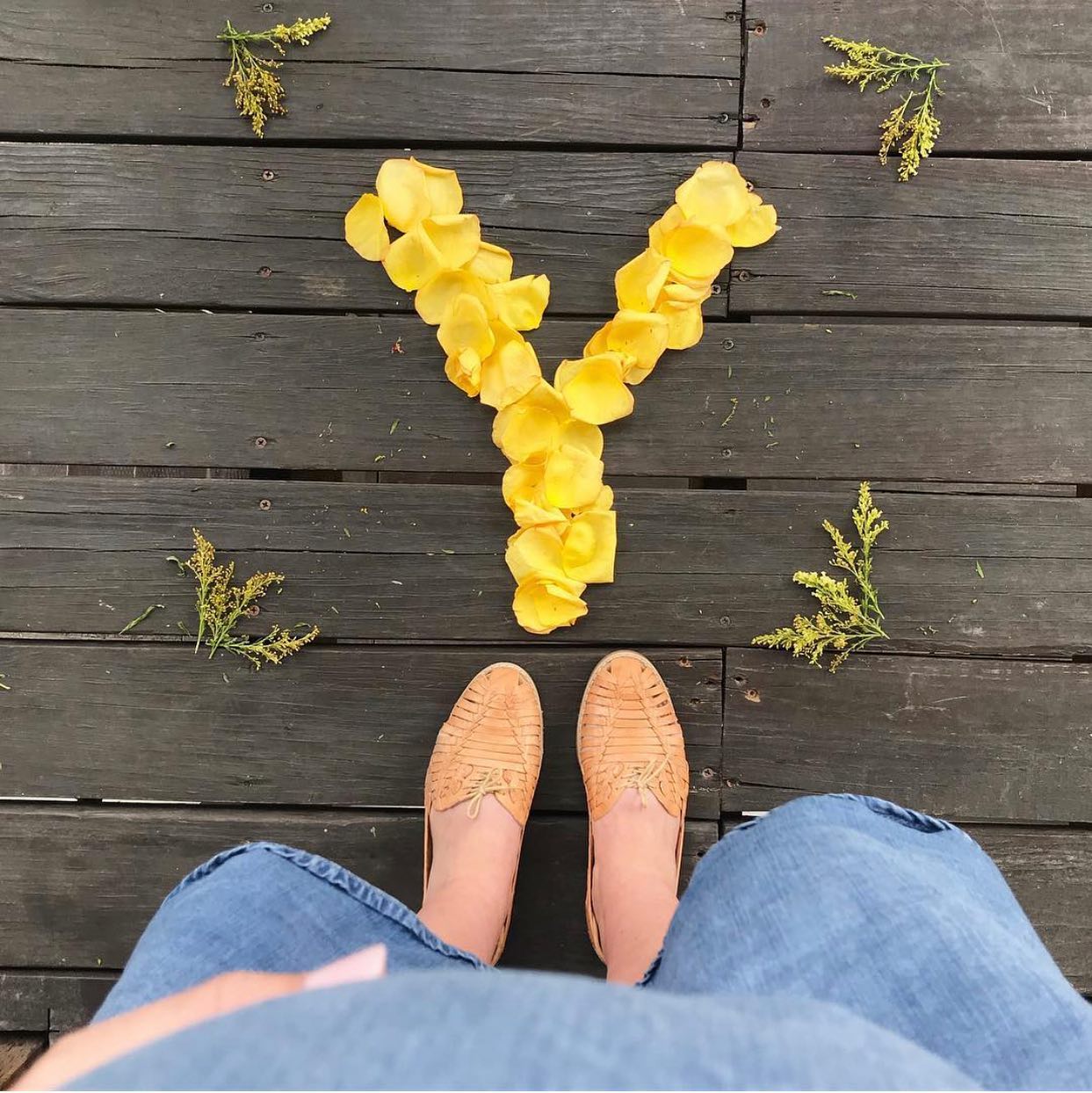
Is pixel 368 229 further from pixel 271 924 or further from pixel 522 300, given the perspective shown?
pixel 271 924

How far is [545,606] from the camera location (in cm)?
136

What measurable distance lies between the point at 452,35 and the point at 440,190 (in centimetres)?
28

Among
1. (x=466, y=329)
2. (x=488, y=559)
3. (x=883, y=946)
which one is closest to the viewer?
(x=883, y=946)

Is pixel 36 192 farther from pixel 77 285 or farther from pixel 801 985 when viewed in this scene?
pixel 801 985

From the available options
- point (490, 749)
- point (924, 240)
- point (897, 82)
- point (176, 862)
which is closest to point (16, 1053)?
point (176, 862)

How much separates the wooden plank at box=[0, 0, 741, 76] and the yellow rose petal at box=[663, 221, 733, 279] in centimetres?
31

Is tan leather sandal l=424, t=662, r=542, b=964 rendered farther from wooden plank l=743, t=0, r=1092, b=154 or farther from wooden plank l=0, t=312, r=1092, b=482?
wooden plank l=743, t=0, r=1092, b=154

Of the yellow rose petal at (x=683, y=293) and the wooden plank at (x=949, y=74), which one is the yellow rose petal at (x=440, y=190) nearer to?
the yellow rose petal at (x=683, y=293)

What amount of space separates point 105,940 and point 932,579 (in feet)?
5.57

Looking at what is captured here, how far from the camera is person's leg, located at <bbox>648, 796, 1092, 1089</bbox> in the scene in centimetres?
76

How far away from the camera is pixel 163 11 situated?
1.33 metres

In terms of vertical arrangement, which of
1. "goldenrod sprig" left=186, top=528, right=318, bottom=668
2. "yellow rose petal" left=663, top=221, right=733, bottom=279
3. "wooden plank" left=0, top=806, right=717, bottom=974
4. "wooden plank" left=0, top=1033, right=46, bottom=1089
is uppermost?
"yellow rose petal" left=663, top=221, right=733, bottom=279

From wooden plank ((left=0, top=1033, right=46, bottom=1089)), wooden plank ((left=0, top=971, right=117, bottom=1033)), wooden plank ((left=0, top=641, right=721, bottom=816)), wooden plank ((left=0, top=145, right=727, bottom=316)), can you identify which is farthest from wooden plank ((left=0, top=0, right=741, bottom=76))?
wooden plank ((left=0, top=1033, right=46, bottom=1089))

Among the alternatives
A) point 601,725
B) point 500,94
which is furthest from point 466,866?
point 500,94
